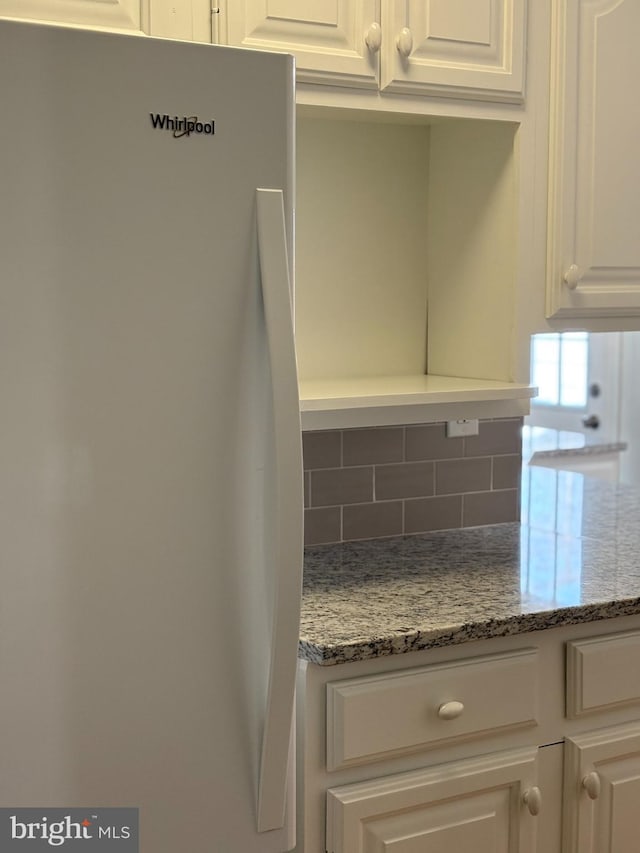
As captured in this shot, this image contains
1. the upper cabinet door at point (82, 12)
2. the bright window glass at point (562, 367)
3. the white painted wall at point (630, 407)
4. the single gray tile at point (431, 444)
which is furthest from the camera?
the bright window glass at point (562, 367)

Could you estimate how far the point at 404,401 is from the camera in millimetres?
1923

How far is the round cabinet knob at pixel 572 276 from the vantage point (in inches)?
83.3

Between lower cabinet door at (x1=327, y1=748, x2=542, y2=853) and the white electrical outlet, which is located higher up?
the white electrical outlet

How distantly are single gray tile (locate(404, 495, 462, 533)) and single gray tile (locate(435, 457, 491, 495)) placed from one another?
0.02 m

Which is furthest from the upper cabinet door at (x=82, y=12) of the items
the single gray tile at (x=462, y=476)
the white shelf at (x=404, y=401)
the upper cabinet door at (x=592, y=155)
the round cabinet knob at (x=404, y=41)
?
the single gray tile at (x=462, y=476)

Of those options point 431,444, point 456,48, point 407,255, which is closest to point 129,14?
point 456,48

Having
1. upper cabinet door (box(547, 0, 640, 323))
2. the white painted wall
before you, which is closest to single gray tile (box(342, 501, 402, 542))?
upper cabinet door (box(547, 0, 640, 323))

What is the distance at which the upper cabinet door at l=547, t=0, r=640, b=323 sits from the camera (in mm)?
2080

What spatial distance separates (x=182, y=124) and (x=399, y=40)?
0.72 metres

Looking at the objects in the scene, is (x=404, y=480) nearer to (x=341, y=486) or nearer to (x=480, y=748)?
(x=341, y=486)

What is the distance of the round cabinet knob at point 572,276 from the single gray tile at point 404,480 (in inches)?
21.7

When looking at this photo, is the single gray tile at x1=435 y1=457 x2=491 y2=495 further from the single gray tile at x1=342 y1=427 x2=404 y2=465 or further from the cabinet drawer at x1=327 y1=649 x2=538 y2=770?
the cabinet drawer at x1=327 y1=649 x2=538 y2=770

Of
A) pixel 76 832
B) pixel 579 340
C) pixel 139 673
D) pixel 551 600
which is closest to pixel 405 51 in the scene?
pixel 551 600

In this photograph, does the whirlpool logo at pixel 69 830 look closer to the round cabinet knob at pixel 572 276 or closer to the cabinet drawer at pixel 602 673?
the cabinet drawer at pixel 602 673
